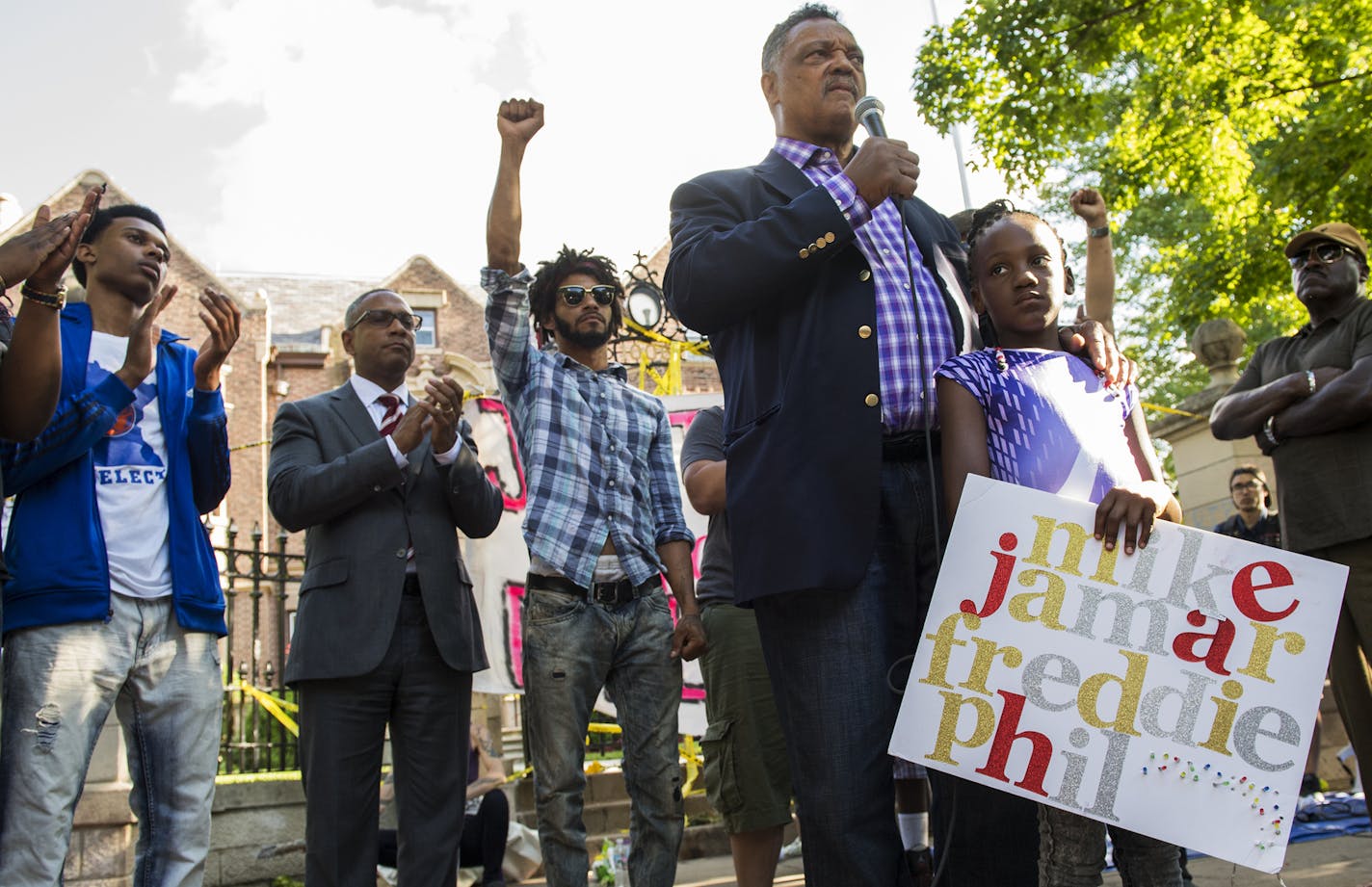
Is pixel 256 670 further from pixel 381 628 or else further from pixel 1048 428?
pixel 1048 428

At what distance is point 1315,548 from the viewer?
4219 mm

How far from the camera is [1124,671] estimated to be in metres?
2.19

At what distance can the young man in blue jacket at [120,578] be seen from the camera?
302 centimetres

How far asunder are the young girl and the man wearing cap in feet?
6.32

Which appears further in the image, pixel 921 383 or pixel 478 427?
pixel 478 427

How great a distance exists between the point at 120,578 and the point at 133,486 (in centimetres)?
31

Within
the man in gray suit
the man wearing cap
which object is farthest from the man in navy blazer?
the man wearing cap

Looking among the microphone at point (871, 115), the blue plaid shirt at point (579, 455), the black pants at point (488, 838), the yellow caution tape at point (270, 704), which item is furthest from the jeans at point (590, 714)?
the yellow caution tape at point (270, 704)

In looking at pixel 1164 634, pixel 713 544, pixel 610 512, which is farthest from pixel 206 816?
pixel 1164 634

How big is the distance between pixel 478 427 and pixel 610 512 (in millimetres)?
4161

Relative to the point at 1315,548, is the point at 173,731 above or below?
below

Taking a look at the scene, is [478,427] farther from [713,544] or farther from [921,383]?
[921,383]

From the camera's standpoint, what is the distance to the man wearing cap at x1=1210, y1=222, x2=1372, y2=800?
161 inches

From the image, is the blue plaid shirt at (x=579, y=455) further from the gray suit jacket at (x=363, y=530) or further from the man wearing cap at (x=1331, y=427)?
the man wearing cap at (x=1331, y=427)
